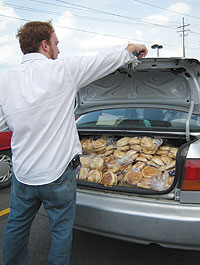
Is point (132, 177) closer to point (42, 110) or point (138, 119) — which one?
point (138, 119)

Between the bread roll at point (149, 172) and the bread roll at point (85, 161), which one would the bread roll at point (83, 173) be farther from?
the bread roll at point (149, 172)

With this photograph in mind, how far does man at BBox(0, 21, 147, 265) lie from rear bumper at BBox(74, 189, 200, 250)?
0.35 meters

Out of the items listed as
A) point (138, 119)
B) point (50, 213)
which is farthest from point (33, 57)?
point (138, 119)

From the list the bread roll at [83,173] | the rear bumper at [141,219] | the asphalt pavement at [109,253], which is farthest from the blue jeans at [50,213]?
the bread roll at [83,173]

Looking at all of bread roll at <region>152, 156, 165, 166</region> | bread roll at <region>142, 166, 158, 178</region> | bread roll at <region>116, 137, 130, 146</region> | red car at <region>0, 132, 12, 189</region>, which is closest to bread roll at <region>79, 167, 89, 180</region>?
bread roll at <region>116, 137, 130, 146</region>

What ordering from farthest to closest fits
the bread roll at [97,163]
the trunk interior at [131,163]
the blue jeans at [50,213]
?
1. the bread roll at [97,163]
2. the trunk interior at [131,163]
3. the blue jeans at [50,213]

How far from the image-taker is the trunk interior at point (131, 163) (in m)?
2.24

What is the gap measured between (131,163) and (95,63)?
124 centimetres

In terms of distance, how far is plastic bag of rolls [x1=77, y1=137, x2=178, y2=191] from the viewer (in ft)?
7.63

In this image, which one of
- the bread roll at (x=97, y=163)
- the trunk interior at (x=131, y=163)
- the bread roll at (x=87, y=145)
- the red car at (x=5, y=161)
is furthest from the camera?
the red car at (x=5, y=161)

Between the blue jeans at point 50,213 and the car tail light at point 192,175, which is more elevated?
the car tail light at point 192,175

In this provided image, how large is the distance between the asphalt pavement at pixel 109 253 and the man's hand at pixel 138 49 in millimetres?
1664

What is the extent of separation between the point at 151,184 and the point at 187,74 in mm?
1291

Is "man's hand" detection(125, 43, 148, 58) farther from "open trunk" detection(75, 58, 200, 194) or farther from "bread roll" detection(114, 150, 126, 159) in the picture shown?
"bread roll" detection(114, 150, 126, 159)
